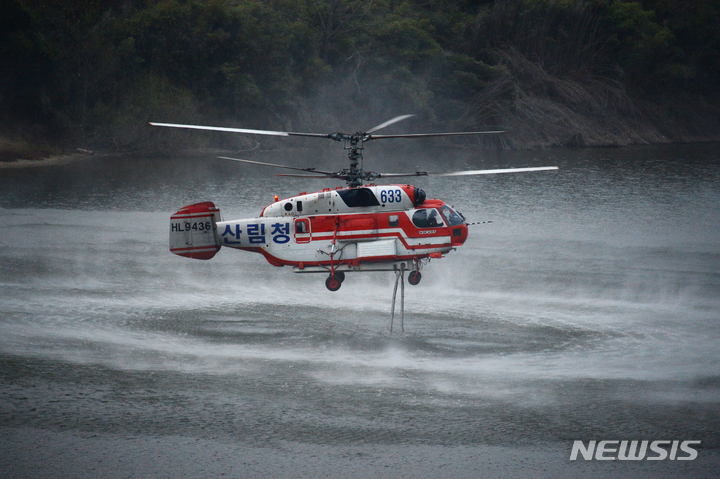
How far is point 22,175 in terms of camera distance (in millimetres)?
51031

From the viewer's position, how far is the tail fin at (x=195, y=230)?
2436cm

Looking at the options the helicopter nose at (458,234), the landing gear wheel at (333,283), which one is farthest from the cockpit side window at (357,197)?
the helicopter nose at (458,234)

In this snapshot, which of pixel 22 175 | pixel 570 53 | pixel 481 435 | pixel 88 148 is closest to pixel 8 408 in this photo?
pixel 481 435

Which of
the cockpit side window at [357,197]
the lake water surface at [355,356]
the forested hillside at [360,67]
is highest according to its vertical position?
the forested hillside at [360,67]

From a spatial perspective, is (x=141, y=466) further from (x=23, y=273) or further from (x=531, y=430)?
(x=23, y=273)

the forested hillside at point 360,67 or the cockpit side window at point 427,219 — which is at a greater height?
the forested hillside at point 360,67

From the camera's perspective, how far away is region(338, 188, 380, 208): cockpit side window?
933 inches

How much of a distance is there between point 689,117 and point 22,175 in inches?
2545

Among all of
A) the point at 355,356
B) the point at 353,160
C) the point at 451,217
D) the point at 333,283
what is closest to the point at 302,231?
the point at 333,283

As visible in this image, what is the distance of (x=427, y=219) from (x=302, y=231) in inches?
152

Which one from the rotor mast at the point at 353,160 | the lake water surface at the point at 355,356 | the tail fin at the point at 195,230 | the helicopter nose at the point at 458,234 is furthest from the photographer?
the tail fin at the point at 195,230

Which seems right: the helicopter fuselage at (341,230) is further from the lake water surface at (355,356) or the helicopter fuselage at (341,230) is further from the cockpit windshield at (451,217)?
the lake water surface at (355,356)

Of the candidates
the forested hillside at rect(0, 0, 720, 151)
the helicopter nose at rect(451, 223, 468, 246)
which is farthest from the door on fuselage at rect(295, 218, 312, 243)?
the forested hillside at rect(0, 0, 720, 151)

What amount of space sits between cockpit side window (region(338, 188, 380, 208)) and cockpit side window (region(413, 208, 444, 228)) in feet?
4.47
